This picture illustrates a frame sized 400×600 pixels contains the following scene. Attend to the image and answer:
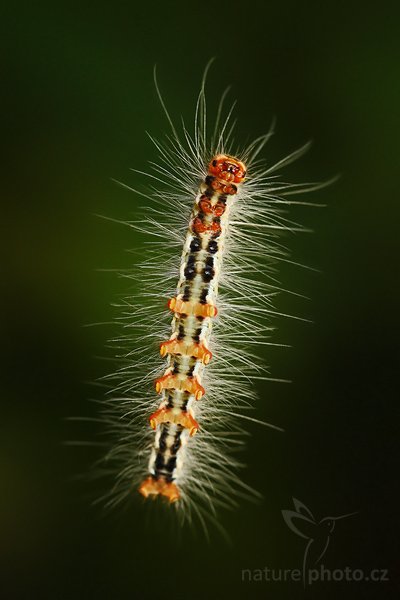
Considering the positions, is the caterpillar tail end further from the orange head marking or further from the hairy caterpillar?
the orange head marking

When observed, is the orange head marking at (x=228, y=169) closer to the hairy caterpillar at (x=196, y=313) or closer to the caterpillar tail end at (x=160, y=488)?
the hairy caterpillar at (x=196, y=313)

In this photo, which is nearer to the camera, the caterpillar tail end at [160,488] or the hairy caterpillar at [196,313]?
the hairy caterpillar at [196,313]

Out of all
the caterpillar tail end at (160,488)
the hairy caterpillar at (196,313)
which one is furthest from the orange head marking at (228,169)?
the caterpillar tail end at (160,488)

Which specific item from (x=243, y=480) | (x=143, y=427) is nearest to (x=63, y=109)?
(x=143, y=427)

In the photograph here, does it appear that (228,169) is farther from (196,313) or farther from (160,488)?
(160,488)

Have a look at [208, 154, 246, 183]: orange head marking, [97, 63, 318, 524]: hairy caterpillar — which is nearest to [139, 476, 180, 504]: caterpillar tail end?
[97, 63, 318, 524]: hairy caterpillar

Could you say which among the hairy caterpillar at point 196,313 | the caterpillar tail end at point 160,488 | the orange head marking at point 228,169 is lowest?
the caterpillar tail end at point 160,488

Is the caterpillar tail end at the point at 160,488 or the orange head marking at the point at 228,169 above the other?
the orange head marking at the point at 228,169

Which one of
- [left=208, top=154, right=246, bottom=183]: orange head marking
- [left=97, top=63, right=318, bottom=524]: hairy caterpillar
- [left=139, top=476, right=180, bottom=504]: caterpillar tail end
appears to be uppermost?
[left=208, top=154, right=246, bottom=183]: orange head marking

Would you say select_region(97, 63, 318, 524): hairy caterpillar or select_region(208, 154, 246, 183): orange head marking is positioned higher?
select_region(208, 154, 246, 183): orange head marking
